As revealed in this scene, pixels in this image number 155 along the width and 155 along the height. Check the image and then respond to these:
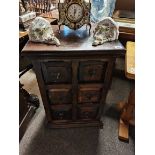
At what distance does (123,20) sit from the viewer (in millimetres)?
1735

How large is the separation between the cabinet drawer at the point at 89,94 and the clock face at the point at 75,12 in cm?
48

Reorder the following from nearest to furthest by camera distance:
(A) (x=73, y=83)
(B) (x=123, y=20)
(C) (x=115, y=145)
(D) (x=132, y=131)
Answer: (A) (x=73, y=83)
(C) (x=115, y=145)
(D) (x=132, y=131)
(B) (x=123, y=20)

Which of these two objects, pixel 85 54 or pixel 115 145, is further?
pixel 115 145

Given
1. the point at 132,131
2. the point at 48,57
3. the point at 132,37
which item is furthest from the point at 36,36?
the point at 132,131

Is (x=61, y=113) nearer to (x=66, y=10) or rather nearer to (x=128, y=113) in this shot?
(x=128, y=113)

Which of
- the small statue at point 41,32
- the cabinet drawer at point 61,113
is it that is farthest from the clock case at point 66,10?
the cabinet drawer at point 61,113

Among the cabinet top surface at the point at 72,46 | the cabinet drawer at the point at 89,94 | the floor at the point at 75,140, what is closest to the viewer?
the cabinet top surface at the point at 72,46

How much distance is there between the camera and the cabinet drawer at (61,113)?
1458mm

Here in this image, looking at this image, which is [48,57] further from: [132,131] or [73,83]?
[132,131]

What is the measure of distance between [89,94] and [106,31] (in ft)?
1.61

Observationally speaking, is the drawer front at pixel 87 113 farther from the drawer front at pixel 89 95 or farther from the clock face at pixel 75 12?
the clock face at pixel 75 12

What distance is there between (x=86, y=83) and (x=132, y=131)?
0.69 m

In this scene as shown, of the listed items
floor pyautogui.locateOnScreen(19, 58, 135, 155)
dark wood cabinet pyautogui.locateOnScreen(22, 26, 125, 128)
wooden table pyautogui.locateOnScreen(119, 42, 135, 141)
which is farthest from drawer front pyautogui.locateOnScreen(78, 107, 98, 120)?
wooden table pyautogui.locateOnScreen(119, 42, 135, 141)

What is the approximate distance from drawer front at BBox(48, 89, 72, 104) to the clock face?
512mm
